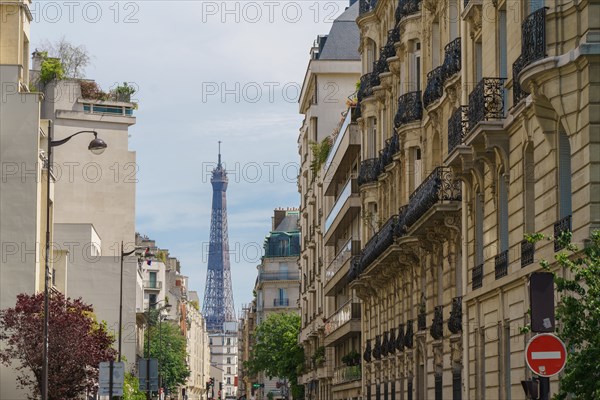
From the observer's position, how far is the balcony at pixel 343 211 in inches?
2403

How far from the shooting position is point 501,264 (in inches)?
1173

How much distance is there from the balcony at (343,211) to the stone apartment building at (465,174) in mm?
3742

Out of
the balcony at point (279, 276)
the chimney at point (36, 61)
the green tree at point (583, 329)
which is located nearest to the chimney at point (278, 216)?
the balcony at point (279, 276)

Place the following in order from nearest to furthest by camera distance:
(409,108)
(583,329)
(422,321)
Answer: (583,329) < (422,321) < (409,108)

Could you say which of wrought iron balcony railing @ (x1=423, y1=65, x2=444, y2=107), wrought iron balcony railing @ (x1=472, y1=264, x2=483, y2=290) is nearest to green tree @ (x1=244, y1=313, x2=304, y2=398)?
wrought iron balcony railing @ (x1=423, y1=65, x2=444, y2=107)

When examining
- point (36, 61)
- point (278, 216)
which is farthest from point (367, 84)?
point (278, 216)

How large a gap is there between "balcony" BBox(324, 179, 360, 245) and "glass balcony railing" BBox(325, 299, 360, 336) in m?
4.19

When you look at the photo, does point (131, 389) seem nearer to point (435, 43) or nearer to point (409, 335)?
point (409, 335)

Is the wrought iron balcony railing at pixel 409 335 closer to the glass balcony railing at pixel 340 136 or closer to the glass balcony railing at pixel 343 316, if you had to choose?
the glass balcony railing at pixel 343 316

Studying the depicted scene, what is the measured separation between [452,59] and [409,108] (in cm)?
775

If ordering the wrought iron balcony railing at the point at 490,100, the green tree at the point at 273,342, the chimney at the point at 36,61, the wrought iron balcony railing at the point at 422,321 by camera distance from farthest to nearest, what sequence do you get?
the green tree at the point at 273,342, the chimney at the point at 36,61, the wrought iron balcony railing at the point at 422,321, the wrought iron balcony railing at the point at 490,100

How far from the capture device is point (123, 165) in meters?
87.6

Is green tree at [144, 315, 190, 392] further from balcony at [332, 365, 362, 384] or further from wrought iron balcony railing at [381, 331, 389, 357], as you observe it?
wrought iron balcony railing at [381, 331, 389, 357]

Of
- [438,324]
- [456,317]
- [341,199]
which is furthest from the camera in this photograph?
[341,199]
